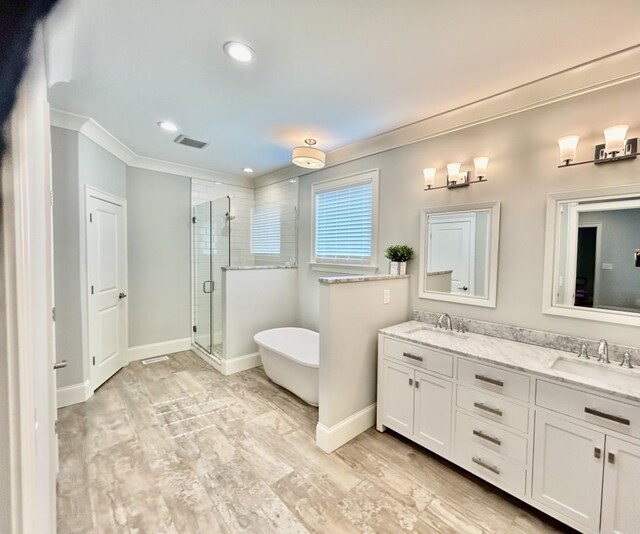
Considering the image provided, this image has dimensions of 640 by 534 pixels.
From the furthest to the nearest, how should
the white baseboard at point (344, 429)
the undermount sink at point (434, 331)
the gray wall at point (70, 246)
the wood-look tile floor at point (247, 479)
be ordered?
1. the gray wall at point (70, 246)
2. the undermount sink at point (434, 331)
3. the white baseboard at point (344, 429)
4. the wood-look tile floor at point (247, 479)

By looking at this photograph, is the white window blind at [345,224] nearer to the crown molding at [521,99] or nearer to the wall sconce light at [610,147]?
the crown molding at [521,99]

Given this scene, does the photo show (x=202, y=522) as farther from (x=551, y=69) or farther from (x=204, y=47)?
(x=551, y=69)

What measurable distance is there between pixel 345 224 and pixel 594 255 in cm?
221

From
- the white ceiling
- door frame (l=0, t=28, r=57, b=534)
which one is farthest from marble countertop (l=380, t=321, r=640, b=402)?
door frame (l=0, t=28, r=57, b=534)

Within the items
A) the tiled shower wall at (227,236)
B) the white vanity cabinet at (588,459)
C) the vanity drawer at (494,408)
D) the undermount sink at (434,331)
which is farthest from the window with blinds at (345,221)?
the white vanity cabinet at (588,459)

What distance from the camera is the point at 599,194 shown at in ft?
6.07

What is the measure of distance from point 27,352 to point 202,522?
1559mm

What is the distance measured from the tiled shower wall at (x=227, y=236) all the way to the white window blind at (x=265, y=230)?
0.08 meters

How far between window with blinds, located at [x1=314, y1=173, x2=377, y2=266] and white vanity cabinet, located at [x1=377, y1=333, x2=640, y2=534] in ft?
4.41

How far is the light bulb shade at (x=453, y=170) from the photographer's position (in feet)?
7.95

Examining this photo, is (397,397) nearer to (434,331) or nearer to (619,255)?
(434,331)

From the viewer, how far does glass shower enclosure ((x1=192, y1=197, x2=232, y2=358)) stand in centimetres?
398

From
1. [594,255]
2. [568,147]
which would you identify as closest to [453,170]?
[568,147]

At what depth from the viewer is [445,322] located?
251cm
